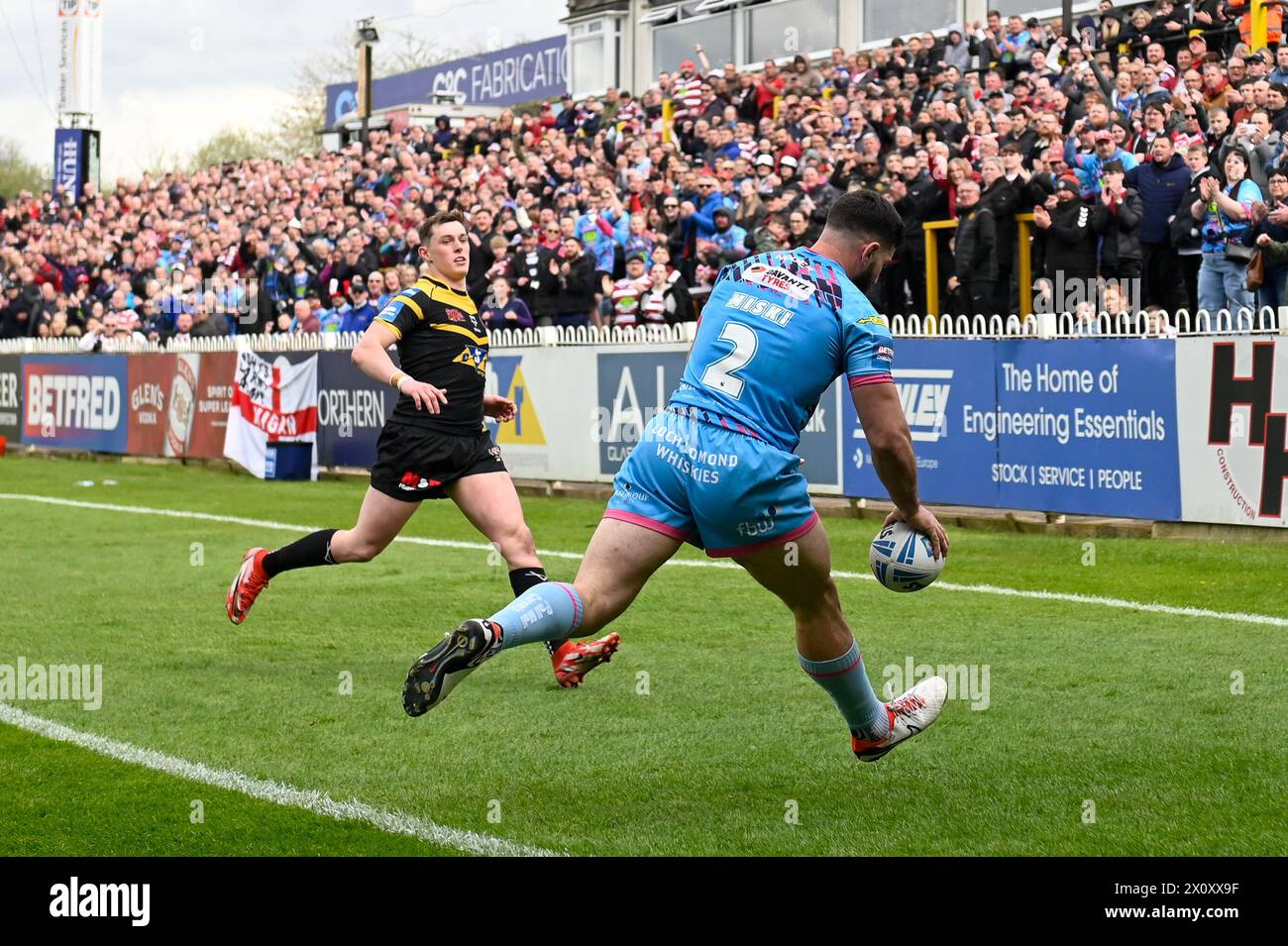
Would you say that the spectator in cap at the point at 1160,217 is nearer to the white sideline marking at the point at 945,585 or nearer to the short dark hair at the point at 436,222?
the white sideline marking at the point at 945,585

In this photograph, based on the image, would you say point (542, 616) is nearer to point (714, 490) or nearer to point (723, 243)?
point (714, 490)

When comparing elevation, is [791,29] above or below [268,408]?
above

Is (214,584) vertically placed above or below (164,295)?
below

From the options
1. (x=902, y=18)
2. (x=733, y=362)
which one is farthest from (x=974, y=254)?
(x=902, y=18)

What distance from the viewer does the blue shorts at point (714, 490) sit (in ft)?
18.2

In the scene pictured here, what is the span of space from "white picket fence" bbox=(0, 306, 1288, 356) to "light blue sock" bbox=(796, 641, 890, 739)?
7.75m

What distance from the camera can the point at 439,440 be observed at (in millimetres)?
8695

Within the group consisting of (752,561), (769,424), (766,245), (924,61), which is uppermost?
(924,61)

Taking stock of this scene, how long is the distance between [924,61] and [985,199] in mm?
6817

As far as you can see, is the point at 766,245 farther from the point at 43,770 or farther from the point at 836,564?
the point at 43,770

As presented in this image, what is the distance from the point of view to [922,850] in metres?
5.34

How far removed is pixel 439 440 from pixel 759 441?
11.2 feet

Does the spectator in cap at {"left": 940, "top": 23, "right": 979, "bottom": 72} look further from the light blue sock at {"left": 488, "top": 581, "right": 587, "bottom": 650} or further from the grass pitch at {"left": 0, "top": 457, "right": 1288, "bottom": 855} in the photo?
the light blue sock at {"left": 488, "top": 581, "right": 587, "bottom": 650}
